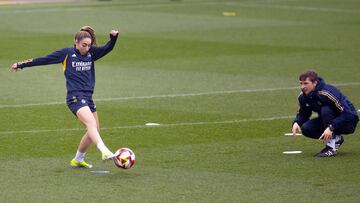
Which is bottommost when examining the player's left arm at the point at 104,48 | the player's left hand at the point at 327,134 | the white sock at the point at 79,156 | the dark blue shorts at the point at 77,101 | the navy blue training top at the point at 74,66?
the white sock at the point at 79,156

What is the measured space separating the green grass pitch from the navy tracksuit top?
21.6 inches

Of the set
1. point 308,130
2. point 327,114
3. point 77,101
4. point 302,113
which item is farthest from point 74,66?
point 327,114

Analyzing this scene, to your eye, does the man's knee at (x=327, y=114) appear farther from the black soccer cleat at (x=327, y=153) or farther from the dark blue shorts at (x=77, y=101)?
the dark blue shorts at (x=77, y=101)

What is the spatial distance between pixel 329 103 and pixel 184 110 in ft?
17.1

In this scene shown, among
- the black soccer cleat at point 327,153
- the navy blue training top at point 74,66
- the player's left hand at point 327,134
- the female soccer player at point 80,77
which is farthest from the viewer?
the black soccer cleat at point 327,153

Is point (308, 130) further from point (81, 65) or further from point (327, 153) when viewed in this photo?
point (81, 65)

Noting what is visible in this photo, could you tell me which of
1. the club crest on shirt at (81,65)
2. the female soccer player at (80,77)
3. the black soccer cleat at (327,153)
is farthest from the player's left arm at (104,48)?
the black soccer cleat at (327,153)

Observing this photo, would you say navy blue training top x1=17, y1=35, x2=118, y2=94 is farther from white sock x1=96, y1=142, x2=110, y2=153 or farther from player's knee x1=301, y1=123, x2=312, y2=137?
player's knee x1=301, y1=123, x2=312, y2=137

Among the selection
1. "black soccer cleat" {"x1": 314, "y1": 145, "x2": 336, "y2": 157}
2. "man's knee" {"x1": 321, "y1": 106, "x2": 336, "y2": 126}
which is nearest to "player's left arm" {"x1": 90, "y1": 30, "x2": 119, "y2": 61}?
"man's knee" {"x1": 321, "y1": 106, "x2": 336, "y2": 126}

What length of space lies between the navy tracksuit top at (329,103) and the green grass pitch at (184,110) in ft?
1.80

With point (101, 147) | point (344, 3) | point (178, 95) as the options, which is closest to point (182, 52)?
point (178, 95)

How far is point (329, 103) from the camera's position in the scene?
1520 cm

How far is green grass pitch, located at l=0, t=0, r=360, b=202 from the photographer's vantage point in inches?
521

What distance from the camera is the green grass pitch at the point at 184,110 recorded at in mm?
13227
